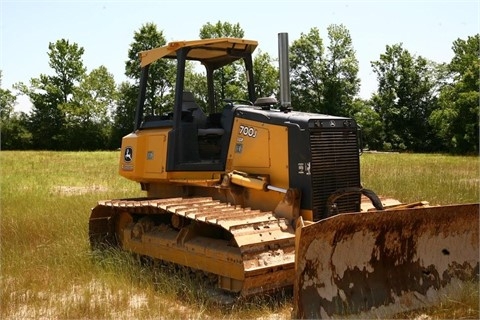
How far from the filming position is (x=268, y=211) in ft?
22.5

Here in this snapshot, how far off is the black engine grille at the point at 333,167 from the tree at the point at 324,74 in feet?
159

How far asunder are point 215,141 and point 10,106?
63.6 m

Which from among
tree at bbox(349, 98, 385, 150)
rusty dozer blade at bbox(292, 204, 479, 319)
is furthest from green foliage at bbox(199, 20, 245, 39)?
rusty dozer blade at bbox(292, 204, 479, 319)

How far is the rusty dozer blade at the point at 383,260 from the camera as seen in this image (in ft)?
17.8

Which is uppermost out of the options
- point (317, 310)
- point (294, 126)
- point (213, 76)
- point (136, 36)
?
point (136, 36)

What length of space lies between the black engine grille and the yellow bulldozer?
0.01 meters

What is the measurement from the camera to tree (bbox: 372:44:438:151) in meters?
52.8

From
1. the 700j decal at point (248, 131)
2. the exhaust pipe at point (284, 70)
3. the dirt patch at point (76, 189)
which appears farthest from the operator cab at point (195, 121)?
the dirt patch at point (76, 189)

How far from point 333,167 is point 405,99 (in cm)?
5286

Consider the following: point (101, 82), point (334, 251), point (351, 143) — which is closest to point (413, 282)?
point (334, 251)

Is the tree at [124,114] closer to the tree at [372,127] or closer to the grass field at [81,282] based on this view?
the tree at [372,127]

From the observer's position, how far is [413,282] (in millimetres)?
5980

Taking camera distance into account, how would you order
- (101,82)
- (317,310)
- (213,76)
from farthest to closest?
(101,82) < (213,76) < (317,310)

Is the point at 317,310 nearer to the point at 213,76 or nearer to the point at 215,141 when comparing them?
the point at 215,141
